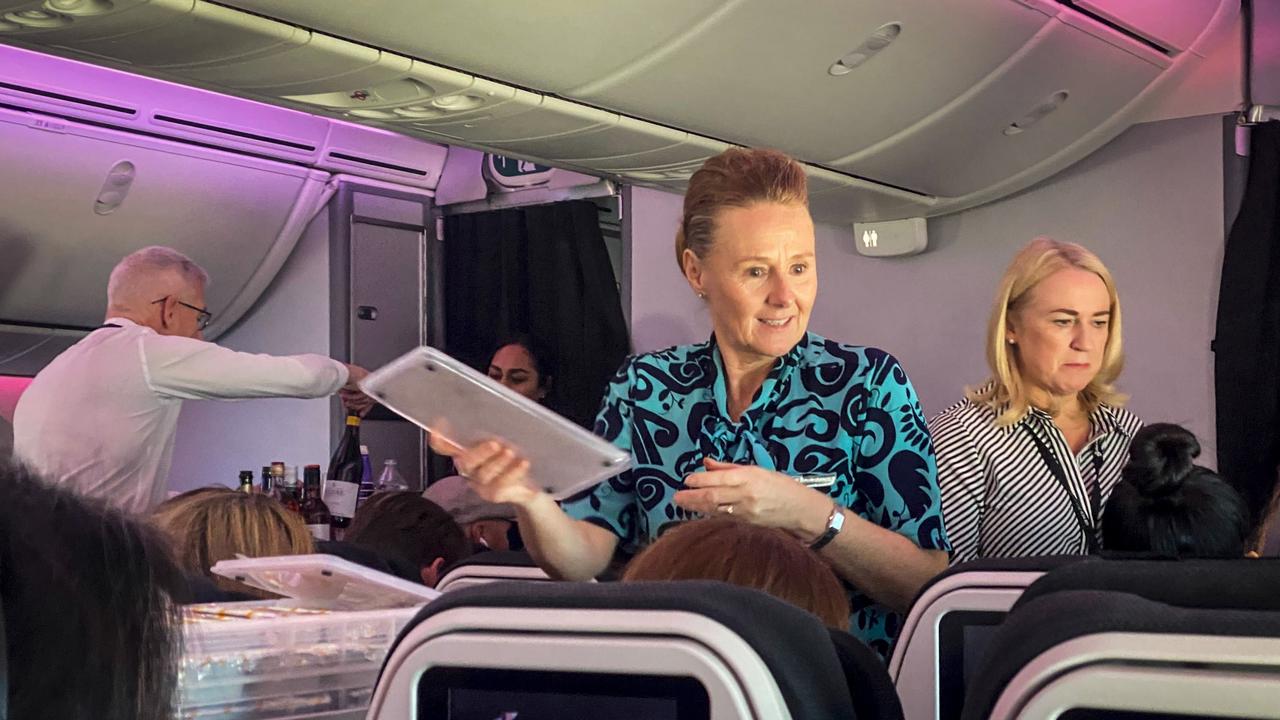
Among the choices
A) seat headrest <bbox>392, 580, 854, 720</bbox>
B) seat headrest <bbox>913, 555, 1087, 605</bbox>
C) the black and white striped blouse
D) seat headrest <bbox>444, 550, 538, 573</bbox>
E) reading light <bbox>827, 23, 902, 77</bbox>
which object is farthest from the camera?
reading light <bbox>827, 23, 902, 77</bbox>

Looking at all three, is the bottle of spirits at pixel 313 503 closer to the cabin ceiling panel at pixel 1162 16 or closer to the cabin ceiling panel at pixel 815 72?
the cabin ceiling panel at pixel 815 72

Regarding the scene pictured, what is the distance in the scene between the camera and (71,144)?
5.40 metres

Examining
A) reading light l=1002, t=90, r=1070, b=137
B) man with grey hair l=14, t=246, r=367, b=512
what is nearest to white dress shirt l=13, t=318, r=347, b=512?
man with grey hair l=14, t=246, r=367, b=512

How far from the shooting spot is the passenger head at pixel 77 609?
1.79 feet

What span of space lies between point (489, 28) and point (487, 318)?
3.27 meters

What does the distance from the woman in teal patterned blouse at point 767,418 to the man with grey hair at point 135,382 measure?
2.51 metres

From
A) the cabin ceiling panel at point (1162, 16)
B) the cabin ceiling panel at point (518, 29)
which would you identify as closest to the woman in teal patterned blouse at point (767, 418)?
the cabin ceiling panel at point (518, 29)

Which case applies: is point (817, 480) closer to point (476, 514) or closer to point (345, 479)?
point (476, 514)

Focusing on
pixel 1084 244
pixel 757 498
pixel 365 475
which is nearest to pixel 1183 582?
pixel 757 498

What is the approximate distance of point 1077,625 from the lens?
3.06 feet

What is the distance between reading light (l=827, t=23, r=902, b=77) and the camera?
403 cm

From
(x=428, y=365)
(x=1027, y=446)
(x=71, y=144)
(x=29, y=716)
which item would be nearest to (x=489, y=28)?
(x=1027, y=446)

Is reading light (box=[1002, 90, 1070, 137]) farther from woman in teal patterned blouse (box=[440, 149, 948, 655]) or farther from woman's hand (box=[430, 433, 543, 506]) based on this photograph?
woman's hand (box=[430, 433, 543, 506])

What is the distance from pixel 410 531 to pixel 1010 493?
4.66 ft
